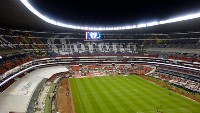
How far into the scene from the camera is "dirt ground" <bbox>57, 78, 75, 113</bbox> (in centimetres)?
3968

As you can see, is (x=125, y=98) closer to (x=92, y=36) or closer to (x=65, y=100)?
(x=65, y=100)

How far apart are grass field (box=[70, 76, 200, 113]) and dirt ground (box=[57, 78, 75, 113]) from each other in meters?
1.05

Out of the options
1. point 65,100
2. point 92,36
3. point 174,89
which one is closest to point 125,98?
point 65,100

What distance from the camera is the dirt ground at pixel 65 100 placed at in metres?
39.7

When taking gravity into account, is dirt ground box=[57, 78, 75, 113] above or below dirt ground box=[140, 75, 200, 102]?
above

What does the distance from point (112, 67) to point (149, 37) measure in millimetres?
22845

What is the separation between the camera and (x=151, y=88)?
55.8 meters

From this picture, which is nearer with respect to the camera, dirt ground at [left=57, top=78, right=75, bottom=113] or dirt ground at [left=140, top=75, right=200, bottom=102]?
dirt ground at [left=57, top=78, right=75, bottom=113]

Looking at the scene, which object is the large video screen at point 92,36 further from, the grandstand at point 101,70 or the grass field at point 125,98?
the grass field at point 125,98

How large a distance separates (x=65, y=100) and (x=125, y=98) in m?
12.4

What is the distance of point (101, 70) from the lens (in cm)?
8062

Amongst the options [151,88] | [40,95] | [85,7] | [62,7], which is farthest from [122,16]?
[40,95]

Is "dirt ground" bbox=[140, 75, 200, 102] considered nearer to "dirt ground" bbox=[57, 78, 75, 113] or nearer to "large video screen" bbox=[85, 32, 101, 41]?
"dirt ground" bbox=[57, 78, 75, 113]

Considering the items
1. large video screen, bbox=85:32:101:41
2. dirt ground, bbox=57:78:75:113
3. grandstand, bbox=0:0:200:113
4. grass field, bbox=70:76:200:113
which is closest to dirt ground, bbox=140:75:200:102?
grandstand, bbox=0:0:200:113
